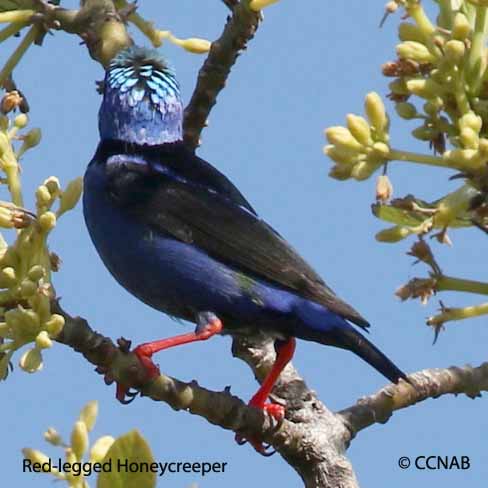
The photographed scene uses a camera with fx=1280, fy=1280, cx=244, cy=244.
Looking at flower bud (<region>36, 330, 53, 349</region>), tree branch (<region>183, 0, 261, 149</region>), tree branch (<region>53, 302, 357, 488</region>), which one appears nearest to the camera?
flower bud (<region>36, 330, 53, 349</region>)

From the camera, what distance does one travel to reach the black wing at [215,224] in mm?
5473

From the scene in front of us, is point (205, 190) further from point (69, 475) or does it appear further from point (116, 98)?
point (69, 475)

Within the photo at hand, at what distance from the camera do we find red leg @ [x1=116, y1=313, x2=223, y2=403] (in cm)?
461

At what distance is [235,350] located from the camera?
5.68 m

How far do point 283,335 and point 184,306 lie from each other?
46 centimetres

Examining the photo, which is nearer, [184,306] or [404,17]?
[404,17]

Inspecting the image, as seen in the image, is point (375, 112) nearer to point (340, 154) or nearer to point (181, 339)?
point (340, 154)

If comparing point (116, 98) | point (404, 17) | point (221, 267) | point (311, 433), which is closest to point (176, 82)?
point (116, 98)

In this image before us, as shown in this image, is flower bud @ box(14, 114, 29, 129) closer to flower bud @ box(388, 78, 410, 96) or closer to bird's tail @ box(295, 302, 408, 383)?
flower bud @ box(388, 78, 410, 96)

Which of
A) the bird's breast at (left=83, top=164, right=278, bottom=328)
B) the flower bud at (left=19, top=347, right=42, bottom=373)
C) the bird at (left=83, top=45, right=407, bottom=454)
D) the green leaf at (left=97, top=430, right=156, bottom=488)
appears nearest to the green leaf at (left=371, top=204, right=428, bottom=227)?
the green leaf at (left=97, top=430, right=156, bottom=488)

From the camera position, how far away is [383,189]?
3262mm

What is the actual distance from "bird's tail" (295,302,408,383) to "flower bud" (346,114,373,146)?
6.67 feet

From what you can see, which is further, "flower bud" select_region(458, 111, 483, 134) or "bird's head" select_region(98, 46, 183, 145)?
"bird's head" select_region(98, 46, 183, 145)

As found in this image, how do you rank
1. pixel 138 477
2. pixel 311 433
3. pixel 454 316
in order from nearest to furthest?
pixel 138 477, pixel 454 316, pixel 311 433
